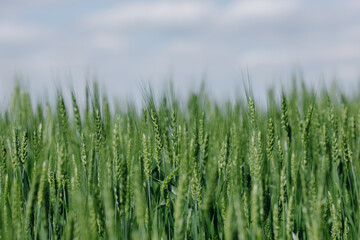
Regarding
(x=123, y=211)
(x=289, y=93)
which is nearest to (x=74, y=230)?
(x=123, y=211)

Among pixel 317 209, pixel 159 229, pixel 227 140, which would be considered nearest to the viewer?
pixel 317 209

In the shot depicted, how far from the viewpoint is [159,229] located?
6.09 ft

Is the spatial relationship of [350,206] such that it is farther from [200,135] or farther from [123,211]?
[123,211]

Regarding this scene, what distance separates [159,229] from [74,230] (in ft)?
1.62

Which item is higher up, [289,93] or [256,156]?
[289,93]

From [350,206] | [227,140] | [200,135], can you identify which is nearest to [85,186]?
[200,135]

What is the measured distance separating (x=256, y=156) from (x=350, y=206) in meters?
0.98

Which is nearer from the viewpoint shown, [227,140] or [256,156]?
[256,156]

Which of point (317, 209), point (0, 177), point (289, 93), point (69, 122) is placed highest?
point (289, 93)

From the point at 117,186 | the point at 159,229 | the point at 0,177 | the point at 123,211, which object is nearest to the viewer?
the point at 123,211

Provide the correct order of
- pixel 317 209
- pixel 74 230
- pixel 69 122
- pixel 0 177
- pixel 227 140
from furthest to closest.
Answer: pixel 69 122 < pixel 227 140 < pixel 0 177 < pixel 74 230 < pixel 317 209

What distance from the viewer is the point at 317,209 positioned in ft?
4.17

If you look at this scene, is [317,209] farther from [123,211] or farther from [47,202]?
[47,202]

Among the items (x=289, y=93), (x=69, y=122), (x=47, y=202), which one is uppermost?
(x=289, y=93)
